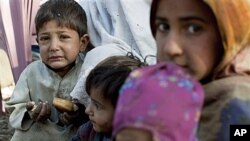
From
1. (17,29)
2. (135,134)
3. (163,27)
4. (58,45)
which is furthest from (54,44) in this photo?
(17,29)

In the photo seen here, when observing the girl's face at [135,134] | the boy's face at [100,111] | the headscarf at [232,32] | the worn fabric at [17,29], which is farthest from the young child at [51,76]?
the worn fabric at [17,29]

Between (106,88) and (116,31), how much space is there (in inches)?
35.3

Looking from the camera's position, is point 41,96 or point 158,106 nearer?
point 158,106

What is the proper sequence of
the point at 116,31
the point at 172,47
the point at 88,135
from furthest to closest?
the point at 116,31, the point at 88,135, the point at 172,47

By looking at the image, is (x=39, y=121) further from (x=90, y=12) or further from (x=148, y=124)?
(x=148, y=124)

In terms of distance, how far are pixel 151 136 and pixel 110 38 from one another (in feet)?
5.62

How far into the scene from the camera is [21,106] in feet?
10.4

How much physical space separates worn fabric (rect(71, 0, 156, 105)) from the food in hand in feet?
0.25

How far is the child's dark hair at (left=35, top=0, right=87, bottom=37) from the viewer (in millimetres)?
3053

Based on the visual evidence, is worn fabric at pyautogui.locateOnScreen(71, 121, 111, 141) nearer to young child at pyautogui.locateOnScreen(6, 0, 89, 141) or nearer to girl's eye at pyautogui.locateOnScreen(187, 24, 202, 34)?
young child at pyautogui.locateOnScreen(6, 0, 89, 141)

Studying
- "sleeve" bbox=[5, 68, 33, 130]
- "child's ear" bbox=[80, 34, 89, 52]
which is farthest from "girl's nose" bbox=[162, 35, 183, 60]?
"sleeve" bbox=[5, 68, 33, 130]

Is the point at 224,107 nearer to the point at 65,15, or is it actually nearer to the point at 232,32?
the point at 232,32

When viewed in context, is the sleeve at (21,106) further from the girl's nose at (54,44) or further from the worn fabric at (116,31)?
the worn fabric at (116,31)

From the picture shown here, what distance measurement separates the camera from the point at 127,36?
310cm
